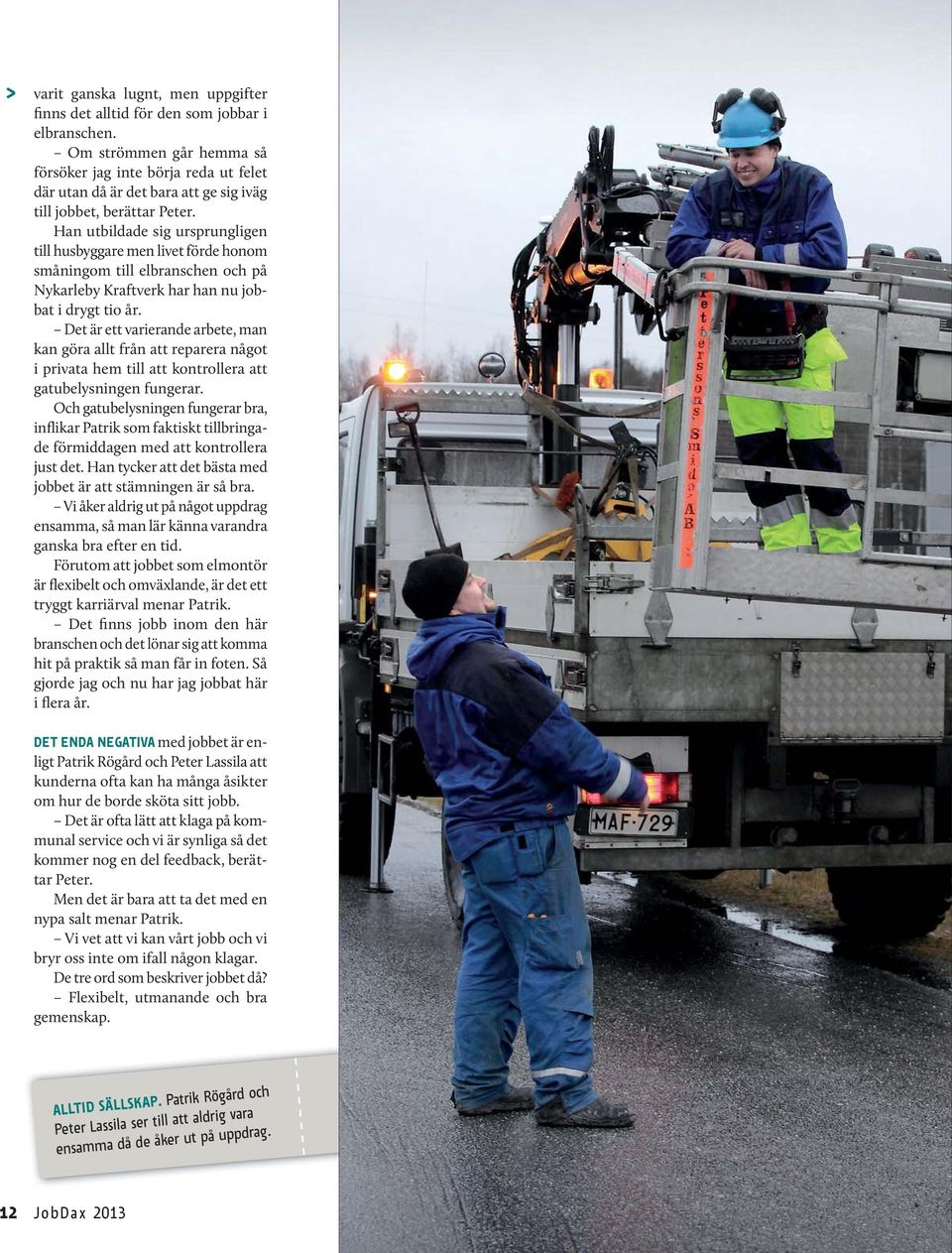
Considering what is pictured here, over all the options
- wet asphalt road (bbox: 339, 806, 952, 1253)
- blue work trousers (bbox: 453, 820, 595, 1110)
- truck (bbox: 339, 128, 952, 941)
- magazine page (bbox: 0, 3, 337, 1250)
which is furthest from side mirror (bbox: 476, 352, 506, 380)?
magazine page (bbox: 0, 3, 337, 1250)

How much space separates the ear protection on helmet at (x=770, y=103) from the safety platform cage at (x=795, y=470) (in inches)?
25.0

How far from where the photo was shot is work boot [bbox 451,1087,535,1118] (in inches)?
213

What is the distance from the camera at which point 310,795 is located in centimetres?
297

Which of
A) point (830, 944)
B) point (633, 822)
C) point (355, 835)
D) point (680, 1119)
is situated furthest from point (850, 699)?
point (355, 835)

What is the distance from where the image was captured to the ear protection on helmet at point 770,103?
4.82m

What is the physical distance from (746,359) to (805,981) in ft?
12.7

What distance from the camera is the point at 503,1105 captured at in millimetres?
5449

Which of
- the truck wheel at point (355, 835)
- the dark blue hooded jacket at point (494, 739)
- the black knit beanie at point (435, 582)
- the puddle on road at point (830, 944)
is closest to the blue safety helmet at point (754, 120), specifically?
the black knit beanie at point (435, 582)

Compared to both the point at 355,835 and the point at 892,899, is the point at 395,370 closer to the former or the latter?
the point at 355,835

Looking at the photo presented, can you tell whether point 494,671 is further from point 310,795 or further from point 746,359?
point 310,795

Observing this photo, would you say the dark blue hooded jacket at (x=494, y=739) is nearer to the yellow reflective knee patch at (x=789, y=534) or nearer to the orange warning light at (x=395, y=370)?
the yellow reflective knee patch at (x=789, y=534)

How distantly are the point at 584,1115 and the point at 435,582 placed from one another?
1.75 m

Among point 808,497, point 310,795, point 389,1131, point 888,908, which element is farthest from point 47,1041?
point 888,908

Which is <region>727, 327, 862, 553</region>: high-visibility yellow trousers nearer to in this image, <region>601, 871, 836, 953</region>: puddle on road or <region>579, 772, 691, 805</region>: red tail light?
<region>579, 772, 691, 805</region>: red tail light
